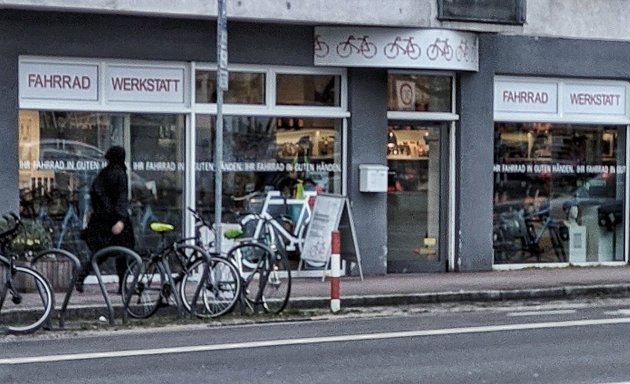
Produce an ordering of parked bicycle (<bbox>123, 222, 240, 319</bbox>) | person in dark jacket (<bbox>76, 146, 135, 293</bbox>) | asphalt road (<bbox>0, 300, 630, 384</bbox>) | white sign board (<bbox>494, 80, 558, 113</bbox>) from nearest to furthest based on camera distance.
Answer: asphalt road (<bbox>0, 300, 630, 384</bbox>) → parked bicycle (<bbox>123, 222, 240, 319</bbox>) → person in dark jacket (<bbox>76, 146, 135, 293</bbox>) → white sign board (<bbox>494, 80, 558, 113</bbox>)

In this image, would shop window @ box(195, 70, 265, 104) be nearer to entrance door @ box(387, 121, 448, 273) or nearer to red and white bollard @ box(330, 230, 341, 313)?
entrance door @ box(387, 121, 448, 273)

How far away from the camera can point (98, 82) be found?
16641 mm

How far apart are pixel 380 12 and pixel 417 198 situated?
11.0 ft

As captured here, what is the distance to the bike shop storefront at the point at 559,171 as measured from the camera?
64.1 feet

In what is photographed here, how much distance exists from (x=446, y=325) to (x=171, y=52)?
20.0ft

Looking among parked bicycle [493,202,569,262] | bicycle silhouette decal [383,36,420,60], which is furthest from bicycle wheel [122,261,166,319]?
parked bicycle [493,202,569,262]

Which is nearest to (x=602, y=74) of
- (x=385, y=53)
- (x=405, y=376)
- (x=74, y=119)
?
(x=385, y=53)

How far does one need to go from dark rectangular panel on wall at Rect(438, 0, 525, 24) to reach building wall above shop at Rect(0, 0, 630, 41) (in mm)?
88

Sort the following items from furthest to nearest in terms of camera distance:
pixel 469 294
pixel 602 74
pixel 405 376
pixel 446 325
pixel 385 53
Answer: pixel 602 74 < pixel 385 53 < pixel 469 294 < pixel 446 325 < pixel 405 376

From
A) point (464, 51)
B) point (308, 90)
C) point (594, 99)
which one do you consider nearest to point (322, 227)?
point (308, 90)

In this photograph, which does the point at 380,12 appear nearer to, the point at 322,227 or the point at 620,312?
the point at 322,227

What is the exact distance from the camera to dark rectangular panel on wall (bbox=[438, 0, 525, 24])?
17.8 meters

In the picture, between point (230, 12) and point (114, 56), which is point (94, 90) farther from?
point (230, 12)

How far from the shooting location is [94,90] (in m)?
16.6
